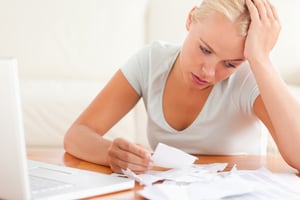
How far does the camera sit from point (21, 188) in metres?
0.98

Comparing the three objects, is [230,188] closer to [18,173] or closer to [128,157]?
[128,157]

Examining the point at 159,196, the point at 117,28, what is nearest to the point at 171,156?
the point at 159,196

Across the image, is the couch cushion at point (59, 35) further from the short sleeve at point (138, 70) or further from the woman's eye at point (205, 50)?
the woman's eye at point (205, 50)

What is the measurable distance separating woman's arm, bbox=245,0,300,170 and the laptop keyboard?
0.55 m

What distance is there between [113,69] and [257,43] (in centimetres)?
169

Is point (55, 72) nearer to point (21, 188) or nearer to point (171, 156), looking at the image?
point (171, 156)

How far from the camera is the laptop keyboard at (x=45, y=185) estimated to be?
1.16m

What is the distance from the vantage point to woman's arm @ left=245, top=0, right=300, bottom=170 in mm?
1465

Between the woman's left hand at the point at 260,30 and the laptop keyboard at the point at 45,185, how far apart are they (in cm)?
58

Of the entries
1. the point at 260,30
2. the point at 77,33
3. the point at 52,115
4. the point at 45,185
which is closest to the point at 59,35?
the point at 77,33

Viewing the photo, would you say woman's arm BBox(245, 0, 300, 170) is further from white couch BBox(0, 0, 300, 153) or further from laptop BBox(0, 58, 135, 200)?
white couch BBox(0, 0, 300, 153)

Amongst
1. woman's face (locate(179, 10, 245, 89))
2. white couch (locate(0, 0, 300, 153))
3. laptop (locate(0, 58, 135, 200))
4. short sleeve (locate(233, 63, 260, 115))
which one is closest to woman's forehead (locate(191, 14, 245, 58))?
woman's face (locate(179, 10, 245, 89))

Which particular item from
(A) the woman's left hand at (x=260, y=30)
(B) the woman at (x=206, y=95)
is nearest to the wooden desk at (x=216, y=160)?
(B) the woman at (x=206, y=95)

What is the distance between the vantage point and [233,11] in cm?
148
